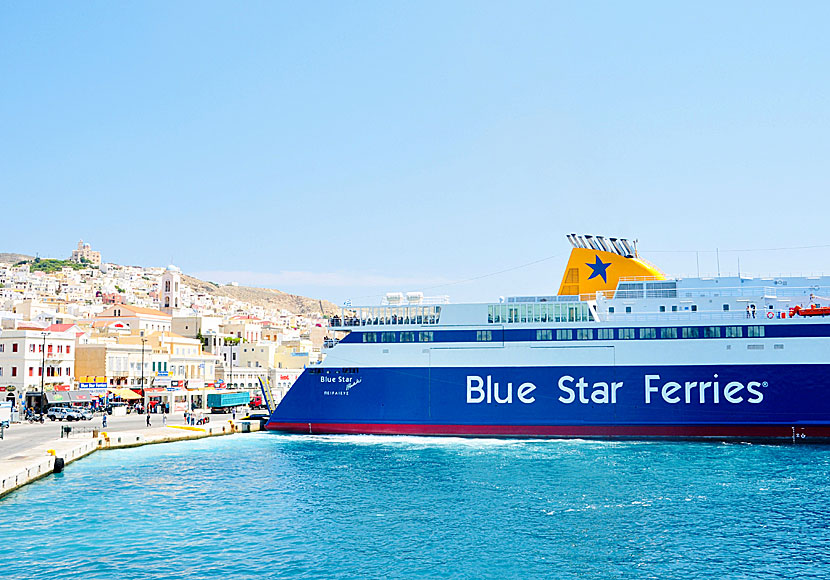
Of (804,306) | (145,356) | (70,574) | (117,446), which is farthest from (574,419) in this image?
(145,356)

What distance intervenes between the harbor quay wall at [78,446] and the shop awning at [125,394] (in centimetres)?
1488

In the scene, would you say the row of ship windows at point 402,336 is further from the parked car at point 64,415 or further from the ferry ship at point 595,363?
the parked car at point 64,415

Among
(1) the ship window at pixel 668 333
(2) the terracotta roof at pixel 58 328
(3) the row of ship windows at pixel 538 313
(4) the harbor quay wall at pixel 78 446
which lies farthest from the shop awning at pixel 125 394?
(1) the ship window at pixel 668 333

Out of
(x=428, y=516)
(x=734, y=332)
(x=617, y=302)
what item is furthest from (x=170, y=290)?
(x=428, y=516)

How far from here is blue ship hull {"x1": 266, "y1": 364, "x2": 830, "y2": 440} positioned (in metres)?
32.1

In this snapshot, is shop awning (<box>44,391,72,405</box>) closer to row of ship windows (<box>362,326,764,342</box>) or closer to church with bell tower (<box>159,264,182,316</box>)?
row of ship windows (<box>362,326,764,342</box>)

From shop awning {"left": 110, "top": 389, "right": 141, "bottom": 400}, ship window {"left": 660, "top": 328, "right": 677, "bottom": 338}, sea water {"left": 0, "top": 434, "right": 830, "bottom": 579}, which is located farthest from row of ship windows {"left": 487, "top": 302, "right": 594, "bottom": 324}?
shop awning {"left": 110, "top": 389, "right": 141, "bottom": 400}

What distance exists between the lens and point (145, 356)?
2253 inches

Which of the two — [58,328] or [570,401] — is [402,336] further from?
[58,328]

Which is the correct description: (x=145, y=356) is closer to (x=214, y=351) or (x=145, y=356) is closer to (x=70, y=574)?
(x=214, y=351)

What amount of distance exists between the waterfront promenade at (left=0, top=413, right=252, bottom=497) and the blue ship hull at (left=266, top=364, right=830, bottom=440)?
231 inches

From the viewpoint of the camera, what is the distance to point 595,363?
33.9 meters

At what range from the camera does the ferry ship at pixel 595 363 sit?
3241 centimetres

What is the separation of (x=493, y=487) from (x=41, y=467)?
14.9 metres
